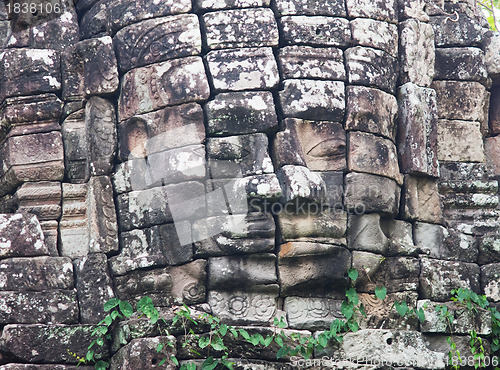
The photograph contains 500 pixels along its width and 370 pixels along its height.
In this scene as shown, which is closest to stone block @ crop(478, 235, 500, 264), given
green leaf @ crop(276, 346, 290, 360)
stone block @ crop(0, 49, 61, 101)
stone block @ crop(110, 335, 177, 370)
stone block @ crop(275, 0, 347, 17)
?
green leaf @ crop(276, 346, 290, 360)

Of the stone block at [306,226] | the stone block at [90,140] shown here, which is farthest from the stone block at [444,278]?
the stone block at [90,140]

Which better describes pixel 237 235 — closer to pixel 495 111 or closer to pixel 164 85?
pixel 164 85

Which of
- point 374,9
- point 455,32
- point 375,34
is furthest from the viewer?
point 455,32

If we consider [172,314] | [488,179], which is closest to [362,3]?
[488,179]

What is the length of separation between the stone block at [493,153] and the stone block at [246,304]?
10.1 feet

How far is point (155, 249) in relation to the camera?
899cm

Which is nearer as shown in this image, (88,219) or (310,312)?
(310,312)

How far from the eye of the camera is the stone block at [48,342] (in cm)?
873

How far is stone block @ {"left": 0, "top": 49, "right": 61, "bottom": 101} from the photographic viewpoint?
31.9ft

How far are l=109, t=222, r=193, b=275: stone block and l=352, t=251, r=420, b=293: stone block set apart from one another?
1631mm

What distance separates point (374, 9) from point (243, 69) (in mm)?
1510

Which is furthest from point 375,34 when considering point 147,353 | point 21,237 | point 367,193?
point 21,237

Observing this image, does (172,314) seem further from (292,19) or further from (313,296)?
(292,19)

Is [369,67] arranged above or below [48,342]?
above
